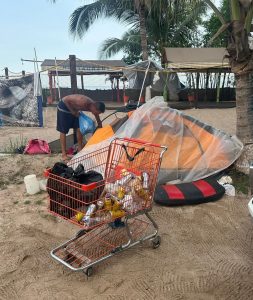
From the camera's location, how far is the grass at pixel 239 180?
197 inches

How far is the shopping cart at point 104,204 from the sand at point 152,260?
149mm

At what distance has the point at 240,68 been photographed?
5.41 metres

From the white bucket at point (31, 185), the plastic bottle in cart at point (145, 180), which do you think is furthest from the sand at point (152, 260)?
the plastic bottle in cart at point (145, 180)

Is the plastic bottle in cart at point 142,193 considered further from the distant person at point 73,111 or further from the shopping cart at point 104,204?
the distant person at point 73,111

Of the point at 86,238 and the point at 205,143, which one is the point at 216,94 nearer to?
the point at 205,143

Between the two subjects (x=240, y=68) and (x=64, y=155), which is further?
(x=64, y=155)

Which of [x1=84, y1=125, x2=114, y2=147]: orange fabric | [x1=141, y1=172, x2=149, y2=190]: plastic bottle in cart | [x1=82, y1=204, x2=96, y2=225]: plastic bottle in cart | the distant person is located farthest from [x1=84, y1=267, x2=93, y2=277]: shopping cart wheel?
the distant person

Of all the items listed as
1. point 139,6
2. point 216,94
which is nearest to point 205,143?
point 139,6

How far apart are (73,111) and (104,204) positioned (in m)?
4.00

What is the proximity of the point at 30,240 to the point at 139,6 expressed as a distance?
582 inches

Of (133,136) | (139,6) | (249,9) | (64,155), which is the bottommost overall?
(64,155)

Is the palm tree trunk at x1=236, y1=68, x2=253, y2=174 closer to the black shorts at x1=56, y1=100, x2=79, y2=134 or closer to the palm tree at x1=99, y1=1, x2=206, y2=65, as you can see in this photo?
the black shorts at x1=56, y1=100, x2=79, y2=134

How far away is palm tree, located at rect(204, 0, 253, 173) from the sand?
1.22 metres

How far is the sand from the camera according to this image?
9.41 feet
